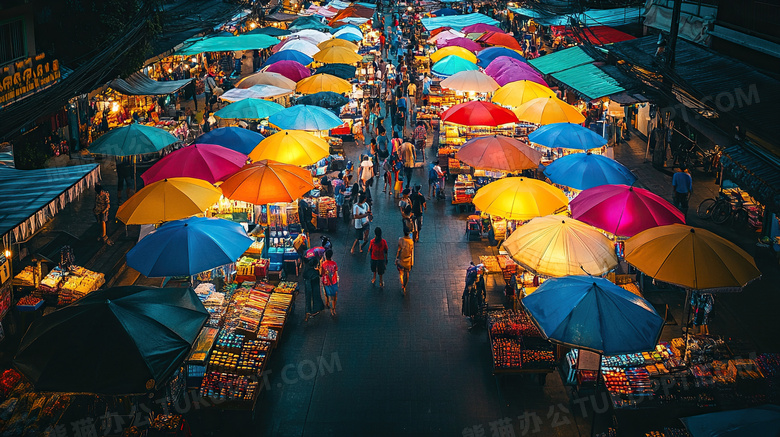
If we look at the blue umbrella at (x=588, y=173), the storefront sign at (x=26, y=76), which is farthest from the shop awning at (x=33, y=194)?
the blue umbrella at (x=588, y=173)

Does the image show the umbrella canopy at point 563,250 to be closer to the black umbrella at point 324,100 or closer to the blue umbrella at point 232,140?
the blue umbrella at point 232,140

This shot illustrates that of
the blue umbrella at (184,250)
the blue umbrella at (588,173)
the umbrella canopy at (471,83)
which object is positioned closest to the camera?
the blue umbrella at (184,250)

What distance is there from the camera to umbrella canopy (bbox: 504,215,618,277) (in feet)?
30.8

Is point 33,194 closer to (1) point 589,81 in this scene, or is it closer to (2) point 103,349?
(2) point 103,349

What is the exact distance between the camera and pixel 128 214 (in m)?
10.8

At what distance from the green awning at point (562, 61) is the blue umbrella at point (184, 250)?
13.4m

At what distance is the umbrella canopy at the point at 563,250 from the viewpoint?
30.8ft

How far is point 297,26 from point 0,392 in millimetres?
28121

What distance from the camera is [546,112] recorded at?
632 inches

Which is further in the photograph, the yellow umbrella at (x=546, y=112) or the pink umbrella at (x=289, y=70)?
the pink umbrella at (x=289, y=70)

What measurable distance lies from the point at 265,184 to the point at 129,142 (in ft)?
15.0

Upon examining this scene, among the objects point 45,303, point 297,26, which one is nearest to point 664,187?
point 45,303

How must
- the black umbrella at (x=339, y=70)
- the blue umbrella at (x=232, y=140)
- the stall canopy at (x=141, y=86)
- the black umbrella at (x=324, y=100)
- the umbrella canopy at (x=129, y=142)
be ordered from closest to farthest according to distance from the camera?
1. the umbrella canopy at (x=129, y=142)
2. the blue umbrella at (x=232, y=140)
3. the stall canopy at (x=141, y=86)
4. the black umbrella at (x=324, y=100)
5. the black umbrella at (x=339, y=70)

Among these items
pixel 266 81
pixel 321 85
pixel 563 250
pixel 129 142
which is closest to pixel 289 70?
pixel 266 81
